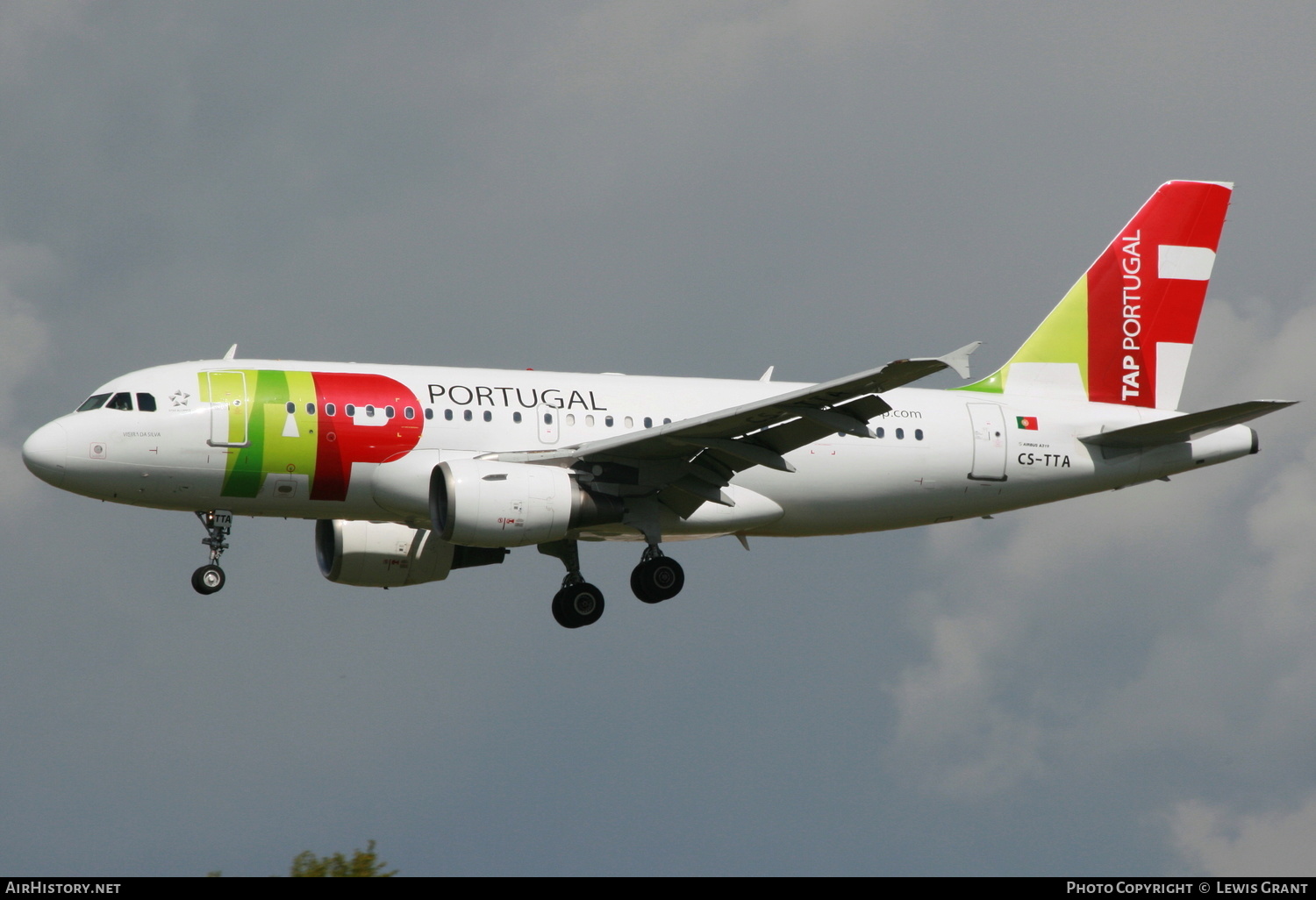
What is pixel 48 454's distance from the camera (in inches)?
1159

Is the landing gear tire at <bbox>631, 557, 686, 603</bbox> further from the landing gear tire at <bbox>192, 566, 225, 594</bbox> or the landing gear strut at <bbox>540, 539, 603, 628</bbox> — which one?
the landing gear tire at <bbox>192, 566, 225, 594</bbox>

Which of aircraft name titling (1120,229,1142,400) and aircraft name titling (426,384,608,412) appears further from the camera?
aircraft name titling (1120,229,1142,400)

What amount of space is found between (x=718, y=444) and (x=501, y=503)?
3.93 m

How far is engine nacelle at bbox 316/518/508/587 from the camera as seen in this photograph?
34562 millimetres

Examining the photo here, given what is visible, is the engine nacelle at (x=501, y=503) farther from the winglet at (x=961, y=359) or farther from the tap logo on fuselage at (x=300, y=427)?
the winglet at (x=961, y=359)

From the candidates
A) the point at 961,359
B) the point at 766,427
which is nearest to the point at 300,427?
the point at 766,427

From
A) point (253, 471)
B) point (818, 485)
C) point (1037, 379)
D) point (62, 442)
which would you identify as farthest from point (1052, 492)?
point (62, 442)

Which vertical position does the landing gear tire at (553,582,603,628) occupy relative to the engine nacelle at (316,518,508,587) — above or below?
below

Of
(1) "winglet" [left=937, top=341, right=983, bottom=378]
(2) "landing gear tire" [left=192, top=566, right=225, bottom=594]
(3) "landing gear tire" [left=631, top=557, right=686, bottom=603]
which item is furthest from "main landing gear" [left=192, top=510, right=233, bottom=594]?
(1) "winglet" [left=937, top=341, right=983, bottom=378]

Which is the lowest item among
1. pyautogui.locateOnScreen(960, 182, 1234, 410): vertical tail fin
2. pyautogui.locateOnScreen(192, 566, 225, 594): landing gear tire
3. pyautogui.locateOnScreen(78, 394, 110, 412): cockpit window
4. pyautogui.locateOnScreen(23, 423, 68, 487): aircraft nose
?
pyautogui.locateOnScreen(192, 566, 225, 594): landing gear tire

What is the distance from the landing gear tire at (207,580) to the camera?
101 feet

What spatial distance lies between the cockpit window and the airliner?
2.0 inches

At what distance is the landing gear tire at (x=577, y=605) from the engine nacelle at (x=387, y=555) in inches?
99.1

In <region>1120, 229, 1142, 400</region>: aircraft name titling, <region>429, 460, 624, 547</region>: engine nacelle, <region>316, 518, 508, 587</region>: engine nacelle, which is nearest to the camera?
<region>429, 460, 624, 547</region>: engine nacelle
